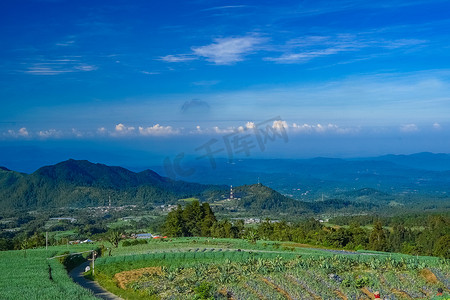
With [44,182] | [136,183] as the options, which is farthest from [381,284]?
[136,183]

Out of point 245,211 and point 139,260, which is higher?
point 139,260

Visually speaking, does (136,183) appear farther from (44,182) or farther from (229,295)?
(229,295)

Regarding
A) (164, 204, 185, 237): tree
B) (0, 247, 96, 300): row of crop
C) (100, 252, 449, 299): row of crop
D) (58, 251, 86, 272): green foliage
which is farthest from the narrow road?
(164, 204, 185, 237): tree

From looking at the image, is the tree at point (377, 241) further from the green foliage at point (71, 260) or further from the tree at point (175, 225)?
the green foliage at point (71, 260)

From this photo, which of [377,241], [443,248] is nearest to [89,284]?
[443,248]

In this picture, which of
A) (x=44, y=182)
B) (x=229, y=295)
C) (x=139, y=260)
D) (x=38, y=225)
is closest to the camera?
(x=229, y=295)

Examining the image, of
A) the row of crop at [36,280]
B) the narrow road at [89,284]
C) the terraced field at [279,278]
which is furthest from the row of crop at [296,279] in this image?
the row of crop at [36,280]
